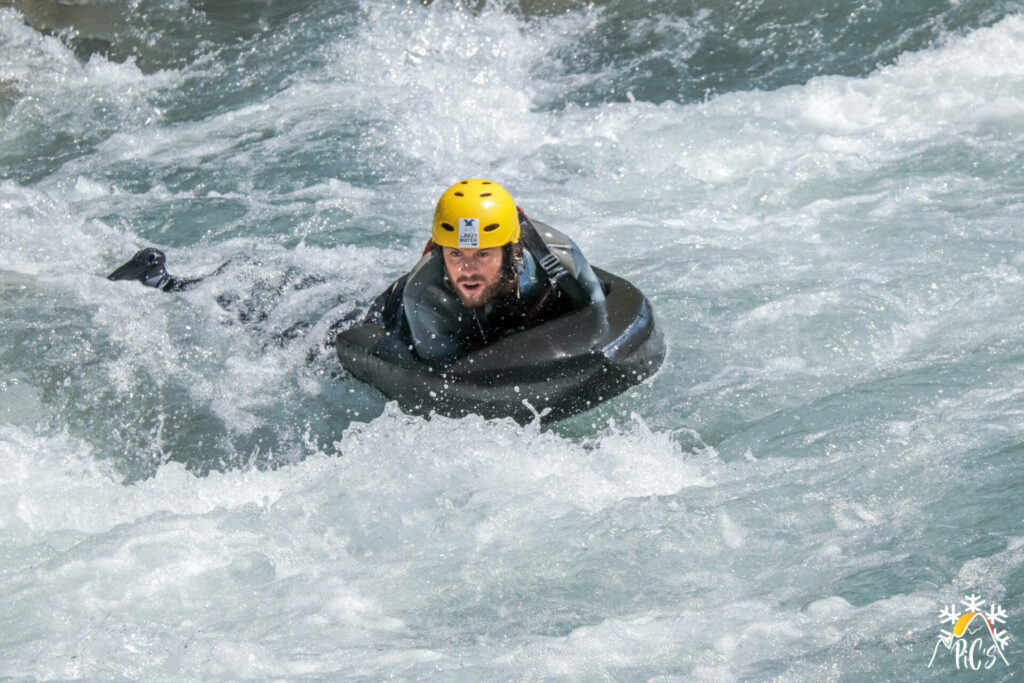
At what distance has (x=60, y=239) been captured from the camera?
24.7ft

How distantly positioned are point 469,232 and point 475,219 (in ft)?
0.21

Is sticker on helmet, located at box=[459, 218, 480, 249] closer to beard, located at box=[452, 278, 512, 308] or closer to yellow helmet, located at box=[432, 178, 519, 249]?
yellow helmet, located at box=[432, 178, 519, 249]

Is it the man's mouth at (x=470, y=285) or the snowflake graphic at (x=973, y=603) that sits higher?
the man's mouth at (x=470, y=285)

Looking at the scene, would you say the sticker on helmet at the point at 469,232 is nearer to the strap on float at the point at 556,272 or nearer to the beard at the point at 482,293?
the beard at the point at 482,293

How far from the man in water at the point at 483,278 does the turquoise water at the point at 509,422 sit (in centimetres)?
48

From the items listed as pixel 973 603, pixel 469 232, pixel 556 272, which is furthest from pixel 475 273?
pixel 973 603

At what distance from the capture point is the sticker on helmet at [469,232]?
5016 mm

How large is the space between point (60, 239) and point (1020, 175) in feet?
19.4

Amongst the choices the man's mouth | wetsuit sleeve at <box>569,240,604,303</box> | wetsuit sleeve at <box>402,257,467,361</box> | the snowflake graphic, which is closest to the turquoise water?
the snowflake graphic

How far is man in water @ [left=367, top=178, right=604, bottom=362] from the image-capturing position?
5.06 m

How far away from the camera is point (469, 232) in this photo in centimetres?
504

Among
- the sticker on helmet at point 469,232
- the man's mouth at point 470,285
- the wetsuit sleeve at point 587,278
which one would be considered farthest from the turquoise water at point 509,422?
the sticker on helmet at point 469,232

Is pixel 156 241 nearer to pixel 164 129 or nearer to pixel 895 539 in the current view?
pixel 164 129

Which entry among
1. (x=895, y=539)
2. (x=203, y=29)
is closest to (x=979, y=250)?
(x=895, y=539)
